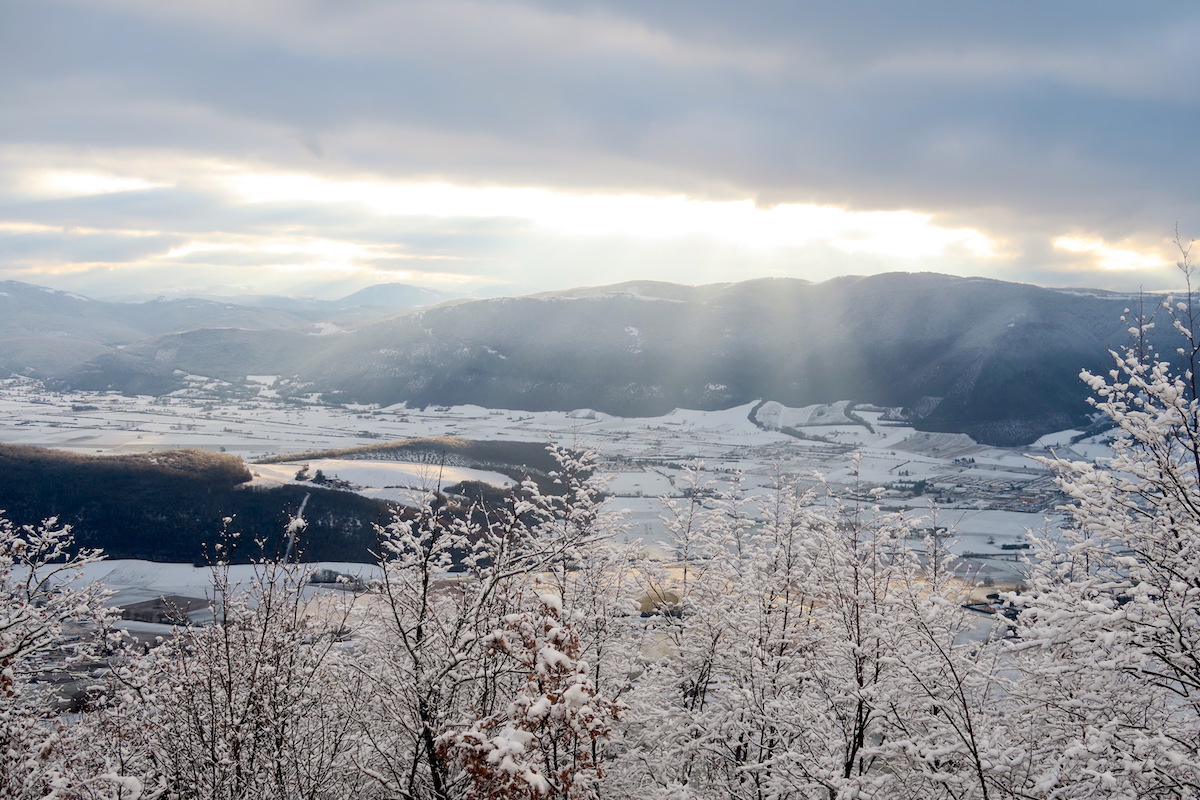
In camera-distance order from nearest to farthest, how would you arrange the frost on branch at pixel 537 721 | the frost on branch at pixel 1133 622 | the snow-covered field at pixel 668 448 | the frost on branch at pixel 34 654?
1. the frost on branch at pixel 537 721
2. the frost on branch at pixel 1133 622
3. the frost on branch at pixel 34 654
4. the snow-covered field at pixel 668 448

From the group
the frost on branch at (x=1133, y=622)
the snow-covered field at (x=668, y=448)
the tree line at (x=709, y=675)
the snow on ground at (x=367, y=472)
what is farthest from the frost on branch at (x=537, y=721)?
the snow on ground at (x=367, y=472)

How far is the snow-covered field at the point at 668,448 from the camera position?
84750mm

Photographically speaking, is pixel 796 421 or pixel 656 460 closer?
pixel 656 460

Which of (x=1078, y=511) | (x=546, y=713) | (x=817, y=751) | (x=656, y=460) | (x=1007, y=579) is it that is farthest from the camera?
(x=656, y=460)

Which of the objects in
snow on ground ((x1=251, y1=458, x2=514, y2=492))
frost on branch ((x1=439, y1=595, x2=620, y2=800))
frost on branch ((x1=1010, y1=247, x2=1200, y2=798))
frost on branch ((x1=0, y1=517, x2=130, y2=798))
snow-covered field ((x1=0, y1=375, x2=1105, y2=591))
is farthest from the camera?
snow-covered field ((x1=0, y1=375, x2=1105, y2=591))

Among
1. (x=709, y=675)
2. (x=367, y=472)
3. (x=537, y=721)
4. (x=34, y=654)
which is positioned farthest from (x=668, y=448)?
(x=537, y=721)

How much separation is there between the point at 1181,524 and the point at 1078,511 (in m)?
1.09

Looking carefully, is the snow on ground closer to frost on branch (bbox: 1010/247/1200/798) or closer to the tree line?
the tree line

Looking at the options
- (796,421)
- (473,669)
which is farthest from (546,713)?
(796,421)

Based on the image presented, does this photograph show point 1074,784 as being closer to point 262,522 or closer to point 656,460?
point 262,522

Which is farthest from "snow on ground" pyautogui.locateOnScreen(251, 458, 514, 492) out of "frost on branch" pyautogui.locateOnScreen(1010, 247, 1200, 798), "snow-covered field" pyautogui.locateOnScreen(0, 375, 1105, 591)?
"frost on branch" pyautogui.locateOnScreen(1010, 247, 1200, 798)

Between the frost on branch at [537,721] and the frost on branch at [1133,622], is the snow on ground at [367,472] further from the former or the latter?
the frost on branch at [537,721]

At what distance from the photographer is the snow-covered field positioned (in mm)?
84750

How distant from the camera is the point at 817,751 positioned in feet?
43.3
